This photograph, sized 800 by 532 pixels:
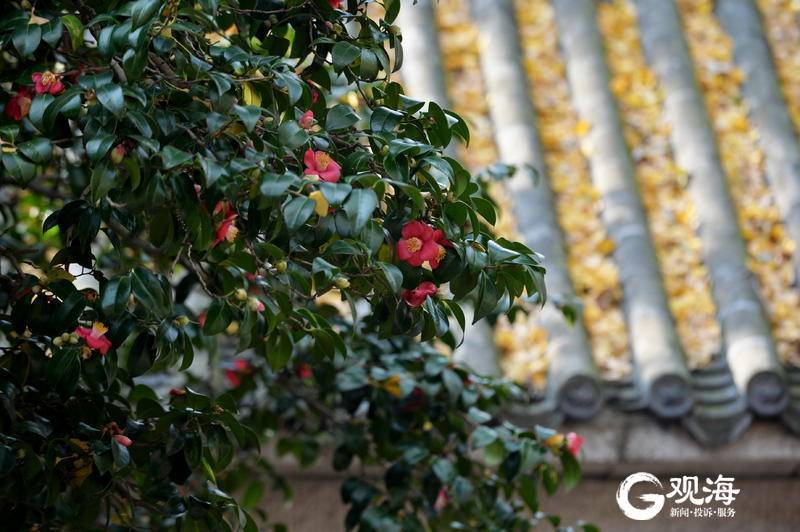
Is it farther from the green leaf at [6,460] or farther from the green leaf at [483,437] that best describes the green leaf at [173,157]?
Result: the green leaf at [483,437]

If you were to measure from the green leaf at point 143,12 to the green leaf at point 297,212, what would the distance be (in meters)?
0.29

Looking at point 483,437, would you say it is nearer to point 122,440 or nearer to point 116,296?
point 122,440

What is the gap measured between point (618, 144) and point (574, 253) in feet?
1.49

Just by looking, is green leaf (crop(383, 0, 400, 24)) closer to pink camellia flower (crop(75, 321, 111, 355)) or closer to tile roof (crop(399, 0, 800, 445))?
pink camellia flower (crop(75, 321, 111, 355))

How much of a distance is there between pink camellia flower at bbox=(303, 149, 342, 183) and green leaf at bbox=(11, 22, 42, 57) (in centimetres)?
39

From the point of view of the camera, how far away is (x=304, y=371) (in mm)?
2660

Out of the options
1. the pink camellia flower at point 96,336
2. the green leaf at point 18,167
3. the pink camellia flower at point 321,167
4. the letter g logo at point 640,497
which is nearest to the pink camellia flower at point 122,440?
the pink camellia flower at point 96,336

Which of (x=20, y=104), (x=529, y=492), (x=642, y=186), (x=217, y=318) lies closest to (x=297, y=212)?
(x=217, y=318)

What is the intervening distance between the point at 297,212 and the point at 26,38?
47 centimetres

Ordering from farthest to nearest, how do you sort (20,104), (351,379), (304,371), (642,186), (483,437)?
(642,186), (304,371), (351,379), (483,437), (20,104)

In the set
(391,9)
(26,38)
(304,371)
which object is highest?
(391,9)

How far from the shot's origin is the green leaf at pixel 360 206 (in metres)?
1.36

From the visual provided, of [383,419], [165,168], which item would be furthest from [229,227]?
[383,419]

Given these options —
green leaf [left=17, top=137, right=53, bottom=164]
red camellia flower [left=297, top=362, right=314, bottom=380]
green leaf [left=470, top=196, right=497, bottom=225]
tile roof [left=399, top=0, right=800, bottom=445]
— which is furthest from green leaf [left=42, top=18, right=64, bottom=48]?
tile roof [left=399, top=0, right=800, bottom=445]
